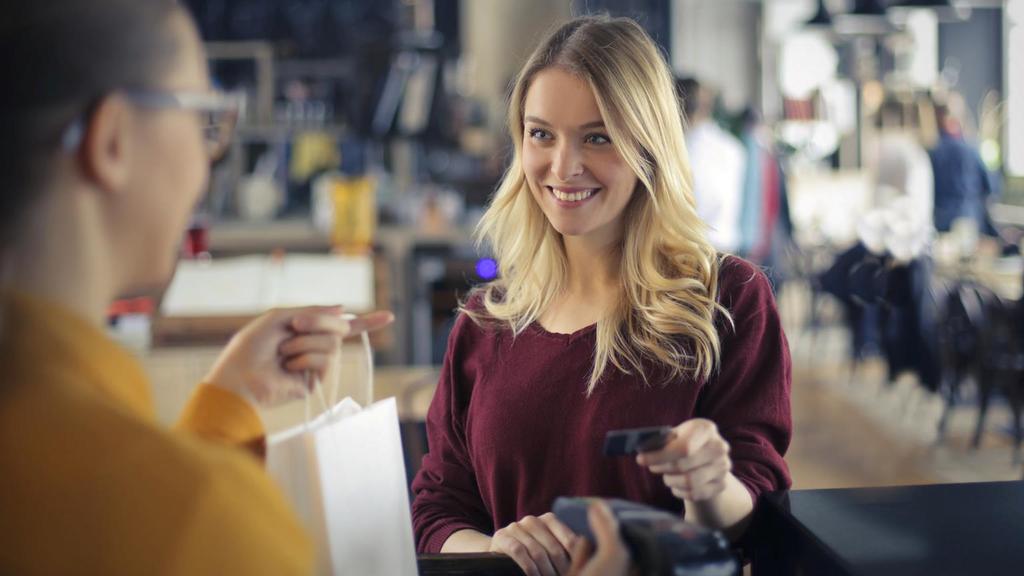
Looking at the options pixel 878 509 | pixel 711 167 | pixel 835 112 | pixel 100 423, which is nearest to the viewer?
pixel 100 423

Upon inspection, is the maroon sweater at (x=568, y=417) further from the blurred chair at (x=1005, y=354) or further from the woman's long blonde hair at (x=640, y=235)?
the blurred chair at (x=1005, y=354)

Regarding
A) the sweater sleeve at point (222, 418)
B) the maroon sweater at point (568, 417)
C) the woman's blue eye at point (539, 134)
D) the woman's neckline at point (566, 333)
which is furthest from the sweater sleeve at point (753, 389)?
the sweater sleeve at point (222, 418)

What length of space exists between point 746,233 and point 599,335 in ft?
19.2

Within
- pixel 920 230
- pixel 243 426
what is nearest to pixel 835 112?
pixel 920 230

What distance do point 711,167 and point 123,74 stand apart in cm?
625

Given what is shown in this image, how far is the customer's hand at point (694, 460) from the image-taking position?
1163 millimetres

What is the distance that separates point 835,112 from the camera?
1367cm

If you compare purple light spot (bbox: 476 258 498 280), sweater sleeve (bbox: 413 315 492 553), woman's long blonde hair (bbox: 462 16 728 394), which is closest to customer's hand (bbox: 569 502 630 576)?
woman's long blonde hair (bbox: 462 16 728 394)

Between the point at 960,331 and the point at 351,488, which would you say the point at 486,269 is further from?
the point at 351,488

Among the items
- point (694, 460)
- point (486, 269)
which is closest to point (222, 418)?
point (694, 460)

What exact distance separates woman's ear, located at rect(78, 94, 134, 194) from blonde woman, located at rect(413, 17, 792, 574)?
2.76ft

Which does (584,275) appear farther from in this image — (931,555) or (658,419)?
(931,555)

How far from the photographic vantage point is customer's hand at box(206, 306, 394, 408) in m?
1.09

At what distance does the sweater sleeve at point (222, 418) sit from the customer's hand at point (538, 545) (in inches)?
16.5
